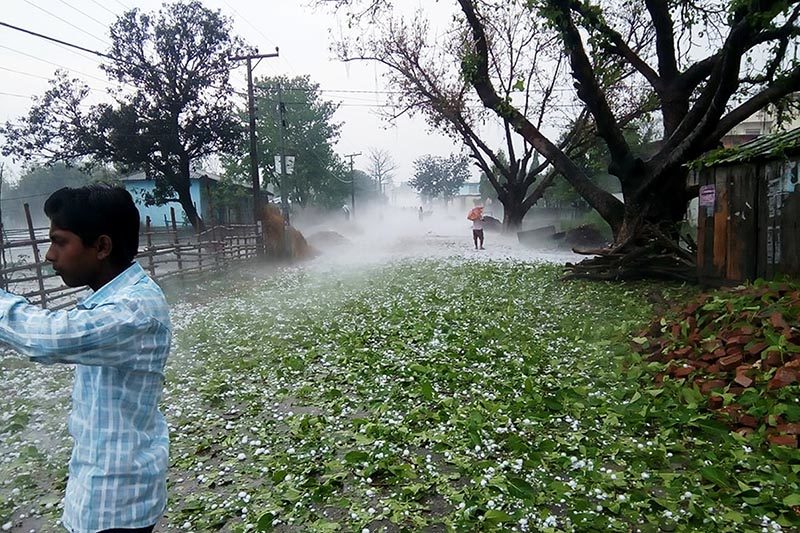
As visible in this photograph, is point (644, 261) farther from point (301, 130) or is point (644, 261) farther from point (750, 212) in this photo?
point (301, 130)

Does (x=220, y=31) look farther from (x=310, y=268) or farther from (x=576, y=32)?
(x=576, y=32)

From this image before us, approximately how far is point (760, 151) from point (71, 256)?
328 inches

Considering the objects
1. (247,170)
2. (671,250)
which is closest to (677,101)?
(671,250)

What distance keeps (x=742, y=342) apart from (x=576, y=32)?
7642 mm

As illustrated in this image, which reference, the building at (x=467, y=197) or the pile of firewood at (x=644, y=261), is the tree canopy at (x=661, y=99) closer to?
the pile of firewood at (x=644, y=261)

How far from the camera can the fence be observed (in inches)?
334

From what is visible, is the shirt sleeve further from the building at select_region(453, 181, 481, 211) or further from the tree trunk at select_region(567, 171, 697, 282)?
the building at select_region(453, 181, 481, 211)

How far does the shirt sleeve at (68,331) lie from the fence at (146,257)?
77cm

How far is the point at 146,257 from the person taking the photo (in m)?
13.1

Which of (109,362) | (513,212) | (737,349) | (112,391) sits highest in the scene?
(513,212)

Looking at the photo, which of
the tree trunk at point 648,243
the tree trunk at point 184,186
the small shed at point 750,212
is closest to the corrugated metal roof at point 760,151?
the small shed at point 750,212

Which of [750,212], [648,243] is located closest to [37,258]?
[750,212]

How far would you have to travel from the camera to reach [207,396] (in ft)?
16.4

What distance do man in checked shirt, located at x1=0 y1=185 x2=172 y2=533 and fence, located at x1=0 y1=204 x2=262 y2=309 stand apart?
0.69 m
